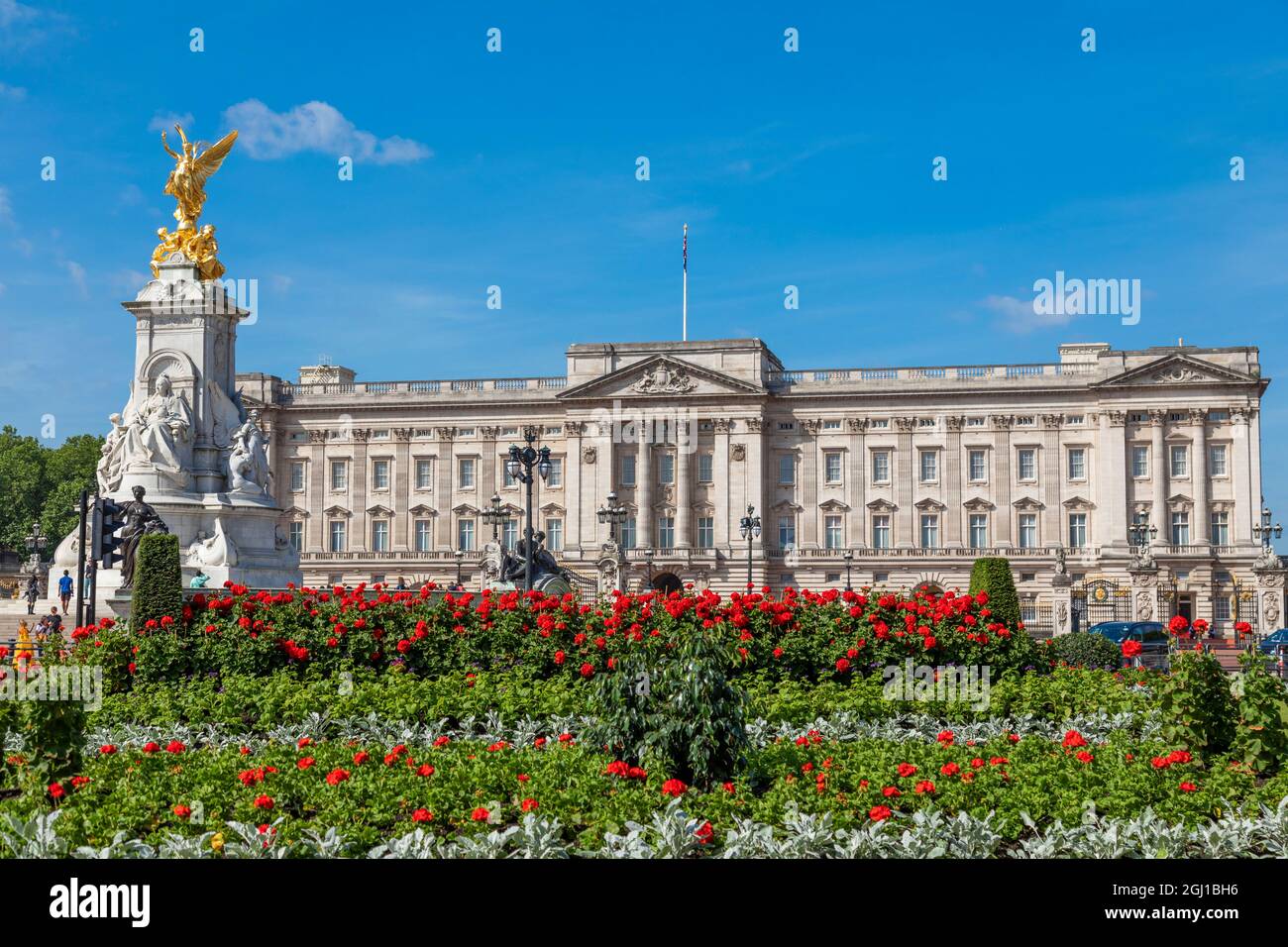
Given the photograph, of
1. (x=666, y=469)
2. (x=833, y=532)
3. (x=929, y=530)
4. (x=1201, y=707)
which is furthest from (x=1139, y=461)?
(x=1201, y=707)

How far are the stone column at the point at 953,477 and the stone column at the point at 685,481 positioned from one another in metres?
14.7

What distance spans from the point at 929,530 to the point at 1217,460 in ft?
52.8

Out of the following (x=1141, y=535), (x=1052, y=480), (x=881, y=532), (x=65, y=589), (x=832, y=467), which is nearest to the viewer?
(x=65, y=589)

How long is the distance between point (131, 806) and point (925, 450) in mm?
70359

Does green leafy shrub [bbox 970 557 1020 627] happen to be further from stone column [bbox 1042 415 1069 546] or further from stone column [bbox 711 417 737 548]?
stone column [bbox 1042 415 1069 546]

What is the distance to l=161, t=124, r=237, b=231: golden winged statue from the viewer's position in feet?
100

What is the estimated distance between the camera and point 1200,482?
235 feet

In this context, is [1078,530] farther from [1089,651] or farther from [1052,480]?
[1089,651]

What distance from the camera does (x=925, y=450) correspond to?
251 ft

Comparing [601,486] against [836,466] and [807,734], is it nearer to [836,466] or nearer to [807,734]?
[836,466]

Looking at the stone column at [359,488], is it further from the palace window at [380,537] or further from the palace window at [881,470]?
the palace window at [881,470]

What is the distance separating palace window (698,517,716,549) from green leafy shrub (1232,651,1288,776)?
66132 mm

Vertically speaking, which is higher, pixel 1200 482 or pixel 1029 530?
pixel 1200 482

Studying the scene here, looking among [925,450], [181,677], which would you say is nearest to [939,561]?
[925,450]
